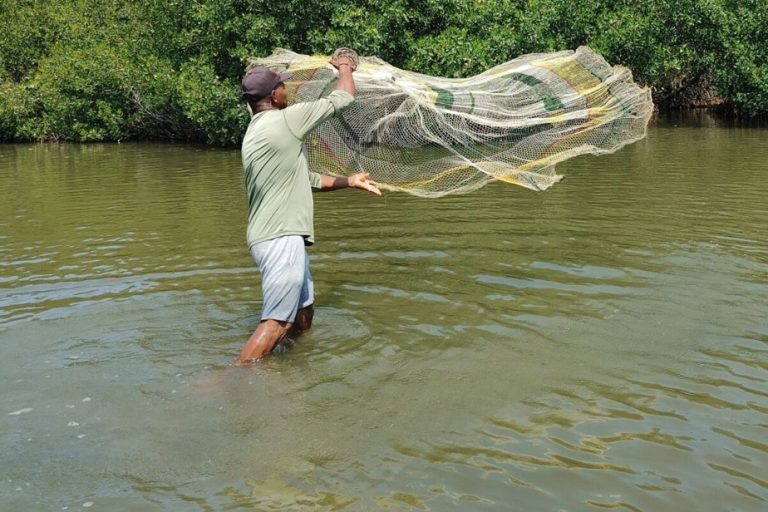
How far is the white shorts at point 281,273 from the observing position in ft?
17.5

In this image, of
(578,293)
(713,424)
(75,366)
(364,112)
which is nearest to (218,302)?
(75,366)

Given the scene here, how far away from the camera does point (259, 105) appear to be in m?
5.26

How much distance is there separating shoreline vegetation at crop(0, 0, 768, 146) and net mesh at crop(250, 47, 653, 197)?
11519 mm

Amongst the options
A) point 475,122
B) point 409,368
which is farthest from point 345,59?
point 409,368

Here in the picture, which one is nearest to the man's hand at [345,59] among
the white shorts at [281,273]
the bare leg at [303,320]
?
the white shorts at [281,273]

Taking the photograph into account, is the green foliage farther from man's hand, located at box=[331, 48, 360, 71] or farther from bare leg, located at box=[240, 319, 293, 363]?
bare leg, located at box=[240, 319, 293, 363]

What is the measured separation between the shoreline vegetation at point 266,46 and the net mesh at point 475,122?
37.8 feet

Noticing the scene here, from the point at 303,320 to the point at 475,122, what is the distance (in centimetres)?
255

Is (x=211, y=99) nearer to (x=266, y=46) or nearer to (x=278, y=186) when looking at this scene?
(x=266, y=46)

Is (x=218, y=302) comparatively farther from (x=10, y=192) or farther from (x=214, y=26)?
(x=214, y=26)

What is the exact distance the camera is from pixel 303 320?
6.03m

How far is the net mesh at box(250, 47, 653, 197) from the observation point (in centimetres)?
708

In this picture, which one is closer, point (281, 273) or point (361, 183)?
point (281, 273)

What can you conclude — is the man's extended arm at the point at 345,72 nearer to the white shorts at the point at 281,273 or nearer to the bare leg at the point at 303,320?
the white shorts at the point at 281,273
